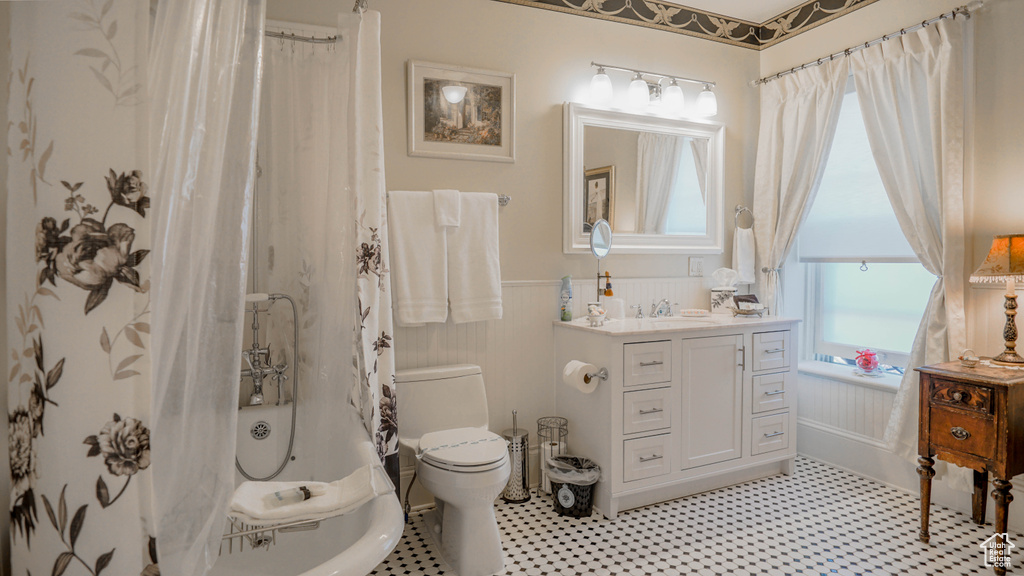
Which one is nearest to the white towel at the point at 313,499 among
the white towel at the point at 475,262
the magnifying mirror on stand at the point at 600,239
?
the white towel at the point at 475,262

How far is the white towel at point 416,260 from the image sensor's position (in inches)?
102

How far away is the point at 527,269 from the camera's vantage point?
9.90 feet

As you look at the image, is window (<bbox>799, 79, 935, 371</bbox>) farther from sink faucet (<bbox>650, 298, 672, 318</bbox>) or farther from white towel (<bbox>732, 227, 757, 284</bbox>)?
sink faucet (<bbox>650, 298, 672, 318</bbox>)

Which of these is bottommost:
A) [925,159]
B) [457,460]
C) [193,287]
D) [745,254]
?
[457,460]

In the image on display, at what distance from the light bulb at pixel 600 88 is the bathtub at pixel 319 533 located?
219 cm

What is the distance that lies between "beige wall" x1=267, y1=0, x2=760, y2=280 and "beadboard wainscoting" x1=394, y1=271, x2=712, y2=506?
0.13 meters

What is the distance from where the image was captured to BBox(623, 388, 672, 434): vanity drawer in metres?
2.63

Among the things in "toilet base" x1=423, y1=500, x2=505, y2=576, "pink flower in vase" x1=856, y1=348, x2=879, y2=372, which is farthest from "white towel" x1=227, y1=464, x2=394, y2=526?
"pink flower in vase" x1=856, y1=348, x2=879, y2=372

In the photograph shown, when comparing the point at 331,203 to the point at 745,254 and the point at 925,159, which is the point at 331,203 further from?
the point at 925,159

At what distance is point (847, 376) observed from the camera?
3164mm

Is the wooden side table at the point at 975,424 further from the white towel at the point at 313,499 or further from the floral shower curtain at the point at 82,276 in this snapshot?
the floral shower curtain at the point at 82,276

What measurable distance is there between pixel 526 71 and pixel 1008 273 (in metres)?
2.33

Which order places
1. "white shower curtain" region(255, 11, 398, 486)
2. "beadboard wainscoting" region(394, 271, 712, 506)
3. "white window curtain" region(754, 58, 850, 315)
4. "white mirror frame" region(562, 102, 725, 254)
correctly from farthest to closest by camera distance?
1. "white window curtain" region(754, 58, 850, 315)
2. "white mirror frame" region(562, 102, 725, 254)
3. "beadboard wainscoting" region(394, 271, 712, 506)
4. "white shower curtain" region(255, 11, 398, 486)

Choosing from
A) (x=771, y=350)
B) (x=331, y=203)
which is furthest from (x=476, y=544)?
(x=771, y=350)
